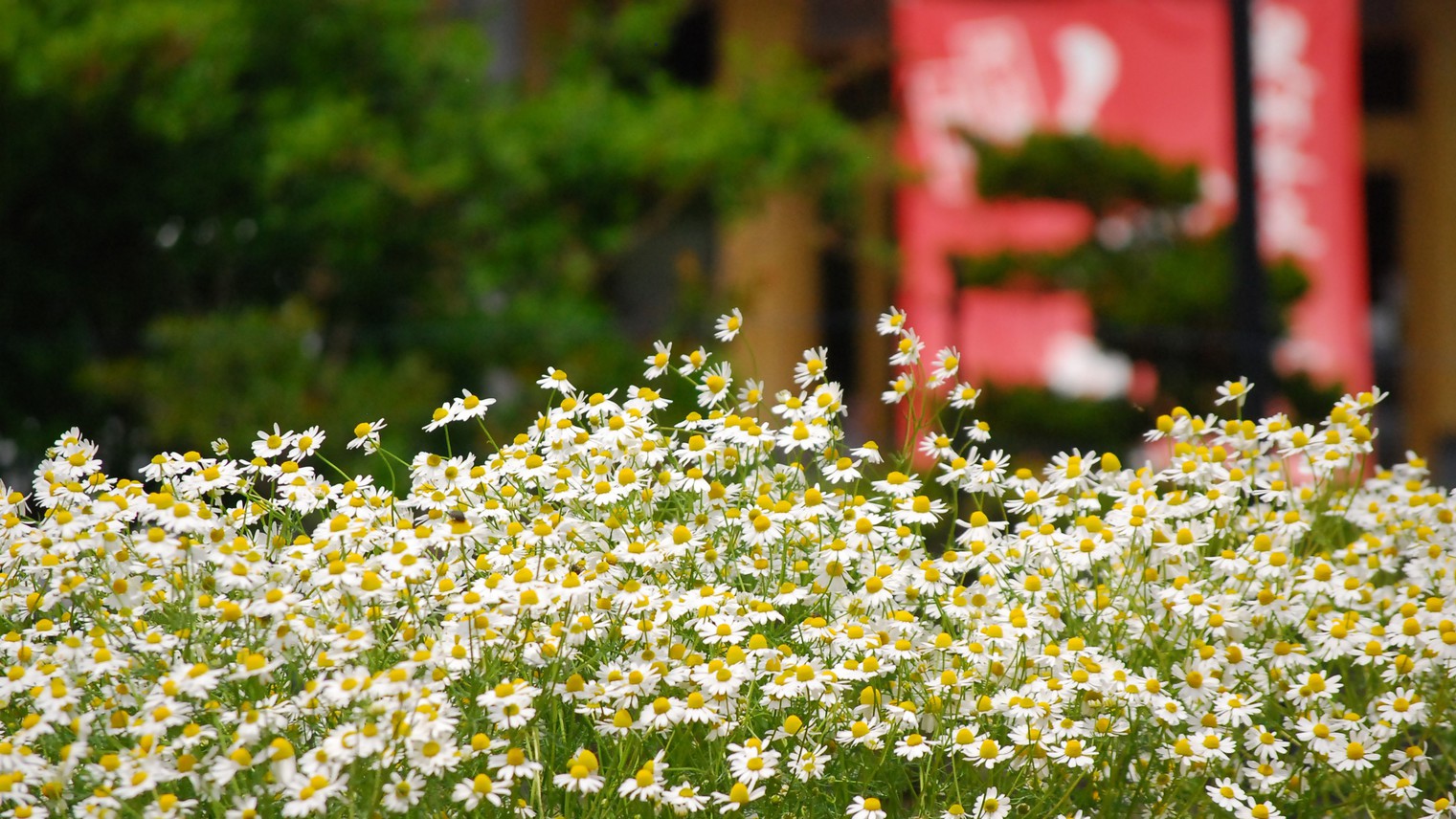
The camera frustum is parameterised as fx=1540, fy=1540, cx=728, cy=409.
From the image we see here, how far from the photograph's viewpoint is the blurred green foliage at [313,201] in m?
4.21

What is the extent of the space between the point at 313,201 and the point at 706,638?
3501mm

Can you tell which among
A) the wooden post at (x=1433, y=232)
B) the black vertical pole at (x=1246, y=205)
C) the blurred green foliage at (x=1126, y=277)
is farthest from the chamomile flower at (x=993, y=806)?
the wooden post at (x=1433, y=232)

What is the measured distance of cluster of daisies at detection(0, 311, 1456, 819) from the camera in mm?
1444

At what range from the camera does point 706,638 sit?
155 cm

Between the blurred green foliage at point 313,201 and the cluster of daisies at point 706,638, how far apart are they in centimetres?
233

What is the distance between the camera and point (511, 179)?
484 centimetres

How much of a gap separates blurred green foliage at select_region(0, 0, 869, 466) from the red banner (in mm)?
1169

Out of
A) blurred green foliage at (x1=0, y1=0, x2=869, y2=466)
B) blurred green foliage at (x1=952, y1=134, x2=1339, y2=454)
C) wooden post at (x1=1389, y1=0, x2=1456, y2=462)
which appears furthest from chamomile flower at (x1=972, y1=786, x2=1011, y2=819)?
wooden post at (x1=1389, y1=0, x2=1456, y2=462)

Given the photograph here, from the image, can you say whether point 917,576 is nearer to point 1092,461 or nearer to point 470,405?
point 1092,461

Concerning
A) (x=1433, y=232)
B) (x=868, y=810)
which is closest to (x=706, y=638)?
(x=868, y=810)

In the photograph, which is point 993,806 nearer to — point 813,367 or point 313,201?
point 813,367

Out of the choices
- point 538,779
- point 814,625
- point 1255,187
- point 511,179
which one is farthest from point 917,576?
point 511,179

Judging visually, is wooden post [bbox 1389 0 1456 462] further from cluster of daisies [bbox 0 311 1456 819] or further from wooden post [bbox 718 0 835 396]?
cluster of daisies [bbox 0 311 1456 819]

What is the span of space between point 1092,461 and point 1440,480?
5056 mm
